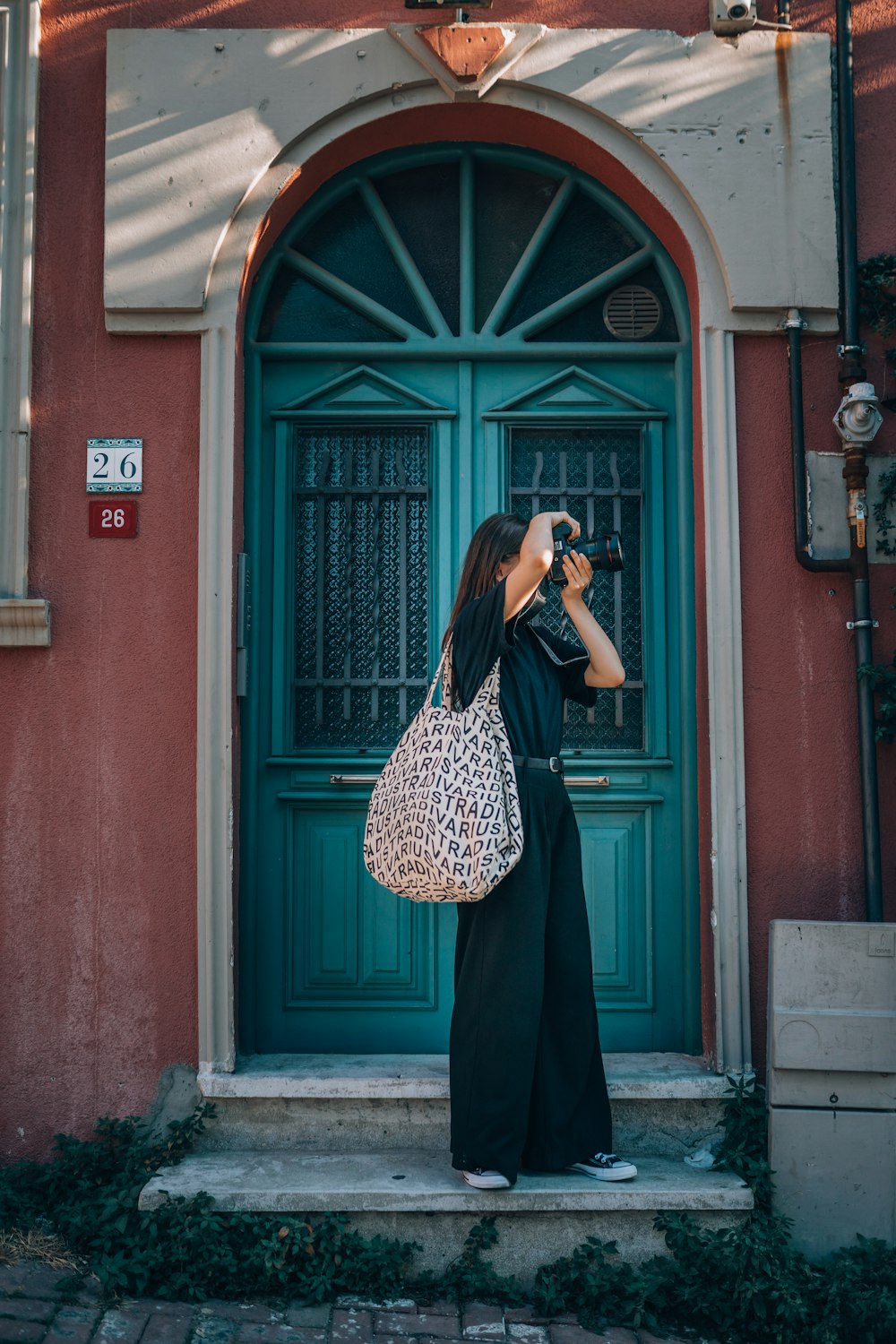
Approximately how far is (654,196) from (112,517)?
220 centimetres

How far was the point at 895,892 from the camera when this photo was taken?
4.08 meters

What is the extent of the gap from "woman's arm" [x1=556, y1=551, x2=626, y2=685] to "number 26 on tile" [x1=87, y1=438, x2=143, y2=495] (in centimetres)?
155

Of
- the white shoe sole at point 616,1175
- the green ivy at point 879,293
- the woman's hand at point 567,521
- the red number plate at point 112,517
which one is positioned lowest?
the white shoe sole at point 616,1175

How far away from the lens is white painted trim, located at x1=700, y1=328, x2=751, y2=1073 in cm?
397

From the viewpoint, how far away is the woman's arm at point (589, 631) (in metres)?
3.59

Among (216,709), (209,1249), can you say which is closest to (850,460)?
(216,709)

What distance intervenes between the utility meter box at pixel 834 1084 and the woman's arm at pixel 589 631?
99cm

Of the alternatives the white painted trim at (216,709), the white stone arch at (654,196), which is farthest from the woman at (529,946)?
the white painted trim at (216,709)

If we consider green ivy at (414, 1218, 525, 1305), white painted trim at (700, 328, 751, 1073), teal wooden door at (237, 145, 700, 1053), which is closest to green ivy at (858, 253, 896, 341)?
white painted trim at (700, 328, 751, 1073)

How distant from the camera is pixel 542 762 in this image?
3529 millimetres

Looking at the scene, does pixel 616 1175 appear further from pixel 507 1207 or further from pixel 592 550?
pixel 592 550

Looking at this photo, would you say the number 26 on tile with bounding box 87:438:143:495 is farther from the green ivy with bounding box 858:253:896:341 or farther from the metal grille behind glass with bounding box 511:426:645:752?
the green ivy with bounding box 858:253:896:341

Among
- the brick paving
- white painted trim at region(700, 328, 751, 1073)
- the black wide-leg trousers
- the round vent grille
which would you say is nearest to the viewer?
the brick paving

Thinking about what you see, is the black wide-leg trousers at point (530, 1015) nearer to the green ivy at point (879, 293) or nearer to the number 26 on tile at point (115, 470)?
the number 26 on tile at point (115, 470)
